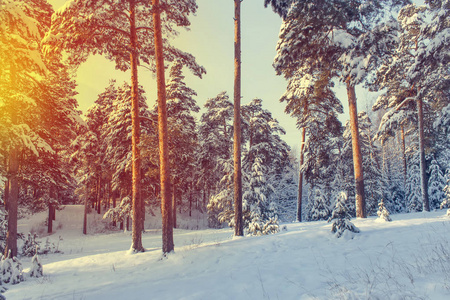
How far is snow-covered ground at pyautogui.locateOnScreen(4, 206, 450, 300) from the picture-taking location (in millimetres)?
4508

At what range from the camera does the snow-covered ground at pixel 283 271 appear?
4508mm

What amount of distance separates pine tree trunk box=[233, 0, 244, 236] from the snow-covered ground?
6.10 feet

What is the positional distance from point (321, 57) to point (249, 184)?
1159cm

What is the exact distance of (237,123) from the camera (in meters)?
11.4

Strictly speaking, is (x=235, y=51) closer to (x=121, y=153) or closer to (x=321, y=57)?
(x=321, y=57)

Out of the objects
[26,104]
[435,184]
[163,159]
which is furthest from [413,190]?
[26,104]

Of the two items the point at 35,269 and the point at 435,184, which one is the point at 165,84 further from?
the point at 435,184

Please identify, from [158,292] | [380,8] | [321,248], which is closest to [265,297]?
[158,292]

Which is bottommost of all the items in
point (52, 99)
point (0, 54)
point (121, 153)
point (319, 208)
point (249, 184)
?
point (319, 208)

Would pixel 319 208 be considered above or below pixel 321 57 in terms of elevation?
below

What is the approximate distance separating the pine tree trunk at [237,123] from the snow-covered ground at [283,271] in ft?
6.10

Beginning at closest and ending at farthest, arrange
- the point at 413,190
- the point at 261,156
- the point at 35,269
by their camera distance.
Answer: the point at 35,269 < the point at 261,156 < the point at 413,190

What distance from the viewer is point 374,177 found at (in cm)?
2738

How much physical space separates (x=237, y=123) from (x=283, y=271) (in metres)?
6.66
